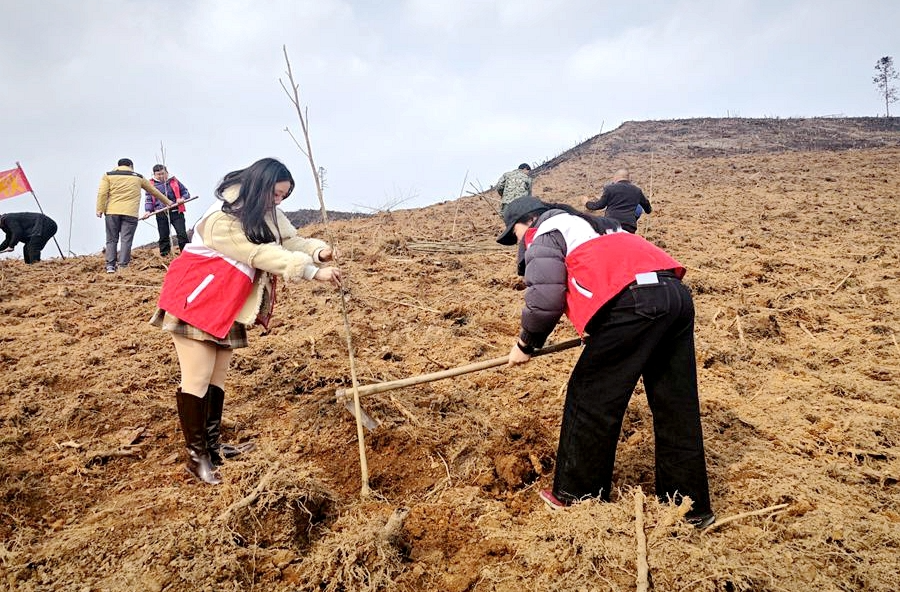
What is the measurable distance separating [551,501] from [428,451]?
0.82 metres

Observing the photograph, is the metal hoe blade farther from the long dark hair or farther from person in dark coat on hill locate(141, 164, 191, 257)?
person in dark coat on hill locate(141, 164, 191, 257)

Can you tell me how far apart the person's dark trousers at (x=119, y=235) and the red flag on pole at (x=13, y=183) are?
2782 mm

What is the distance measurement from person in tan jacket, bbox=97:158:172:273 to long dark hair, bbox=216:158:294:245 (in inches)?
214

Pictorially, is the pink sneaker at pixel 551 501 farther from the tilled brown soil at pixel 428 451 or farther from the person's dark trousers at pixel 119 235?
the person's dark trousers at pixel 119 235

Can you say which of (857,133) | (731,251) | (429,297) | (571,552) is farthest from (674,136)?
(571,552)

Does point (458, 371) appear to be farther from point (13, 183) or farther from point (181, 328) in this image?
point (13, 183)

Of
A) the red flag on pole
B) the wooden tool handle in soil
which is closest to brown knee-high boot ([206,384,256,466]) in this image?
the wooden tool handle in soil

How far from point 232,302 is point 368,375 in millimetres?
1501

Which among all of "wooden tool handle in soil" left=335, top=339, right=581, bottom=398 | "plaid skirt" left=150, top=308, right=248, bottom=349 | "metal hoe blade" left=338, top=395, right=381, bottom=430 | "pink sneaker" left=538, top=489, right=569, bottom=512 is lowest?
"pink sneaker" left=538, top=489, right=569, bottom=512

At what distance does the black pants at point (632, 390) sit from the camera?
1997 millimetres

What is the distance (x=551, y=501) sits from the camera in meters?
2.23

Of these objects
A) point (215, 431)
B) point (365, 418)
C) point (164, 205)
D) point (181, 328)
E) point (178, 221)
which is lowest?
point (365, 418)

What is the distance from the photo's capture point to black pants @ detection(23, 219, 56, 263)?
8.30 m

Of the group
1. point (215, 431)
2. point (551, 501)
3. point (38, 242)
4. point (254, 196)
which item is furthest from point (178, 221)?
point (551, 501)
